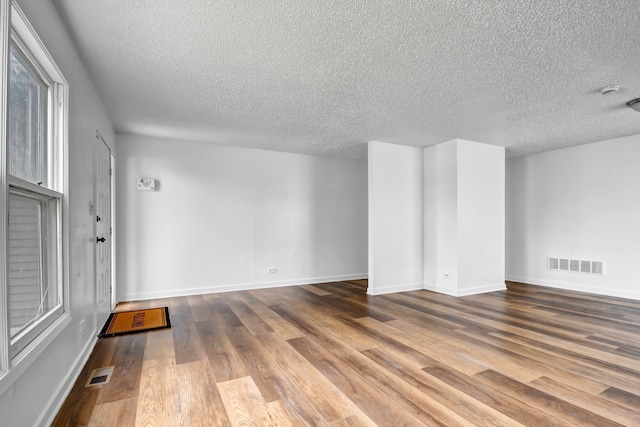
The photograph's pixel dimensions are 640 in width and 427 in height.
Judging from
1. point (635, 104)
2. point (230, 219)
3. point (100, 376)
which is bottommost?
point (100, 376)

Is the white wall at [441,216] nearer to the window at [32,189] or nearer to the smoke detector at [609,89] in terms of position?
the smoke detector at [609,89]

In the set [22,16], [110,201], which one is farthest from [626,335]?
[110,201]

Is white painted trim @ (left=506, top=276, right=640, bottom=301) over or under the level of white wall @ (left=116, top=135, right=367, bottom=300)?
under

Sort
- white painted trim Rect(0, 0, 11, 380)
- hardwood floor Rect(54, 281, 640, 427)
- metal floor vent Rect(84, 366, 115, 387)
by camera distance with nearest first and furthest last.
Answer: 1. white painted trim Rect(0, 0, 11, 380)
2. hardwood floor Rect(54, 281, 640, 427)
3. metal floor vent Rect(84, 366, 115, 387)

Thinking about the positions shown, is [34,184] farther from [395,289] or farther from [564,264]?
[564,264]

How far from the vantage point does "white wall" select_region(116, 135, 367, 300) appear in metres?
5.00

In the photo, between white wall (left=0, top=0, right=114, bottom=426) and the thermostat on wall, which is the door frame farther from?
the thermostat on wall

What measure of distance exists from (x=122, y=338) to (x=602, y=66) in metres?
4.89

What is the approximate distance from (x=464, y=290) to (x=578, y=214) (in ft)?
8.03

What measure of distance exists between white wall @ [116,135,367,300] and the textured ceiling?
89 centimetres

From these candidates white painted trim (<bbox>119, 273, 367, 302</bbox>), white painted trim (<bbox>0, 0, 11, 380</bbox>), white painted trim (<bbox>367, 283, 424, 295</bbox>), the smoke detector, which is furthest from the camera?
white painted trim (<bbox>367, 283, 424, 295</bbox>)

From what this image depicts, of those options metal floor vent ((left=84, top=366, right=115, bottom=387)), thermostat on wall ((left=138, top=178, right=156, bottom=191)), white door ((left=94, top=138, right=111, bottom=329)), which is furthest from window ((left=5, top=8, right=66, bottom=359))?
thermostat on wall ((left=138, top=178, right=156, bottom=191))

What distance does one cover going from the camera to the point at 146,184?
198 inches

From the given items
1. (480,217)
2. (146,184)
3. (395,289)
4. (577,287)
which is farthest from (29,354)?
(577,287)
